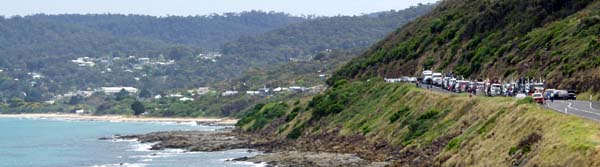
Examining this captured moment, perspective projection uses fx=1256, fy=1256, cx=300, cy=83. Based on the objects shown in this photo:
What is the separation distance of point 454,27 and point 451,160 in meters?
67.4

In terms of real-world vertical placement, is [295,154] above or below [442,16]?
below

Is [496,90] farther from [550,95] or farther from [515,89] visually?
[550,95]

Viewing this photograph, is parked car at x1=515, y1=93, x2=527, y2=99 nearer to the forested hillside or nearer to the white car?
the forested hillside

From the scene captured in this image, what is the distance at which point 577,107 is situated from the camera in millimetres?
63125

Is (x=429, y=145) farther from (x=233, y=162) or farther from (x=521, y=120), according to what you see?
(x=233, y=162)

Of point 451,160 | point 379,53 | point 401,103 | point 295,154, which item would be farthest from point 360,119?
point 379,53

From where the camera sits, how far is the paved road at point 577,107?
57.1 metres

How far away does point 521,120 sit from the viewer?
57.2m

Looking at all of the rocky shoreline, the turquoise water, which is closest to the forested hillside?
the rocky shoreline

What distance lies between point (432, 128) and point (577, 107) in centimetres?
1278

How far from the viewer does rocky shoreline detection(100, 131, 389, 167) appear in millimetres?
76562

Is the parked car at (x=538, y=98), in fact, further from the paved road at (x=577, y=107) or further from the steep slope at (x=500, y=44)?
the steep slope at (x=500, y=44)

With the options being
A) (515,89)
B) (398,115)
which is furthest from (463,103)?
(398,115)

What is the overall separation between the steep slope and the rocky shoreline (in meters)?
15.7
